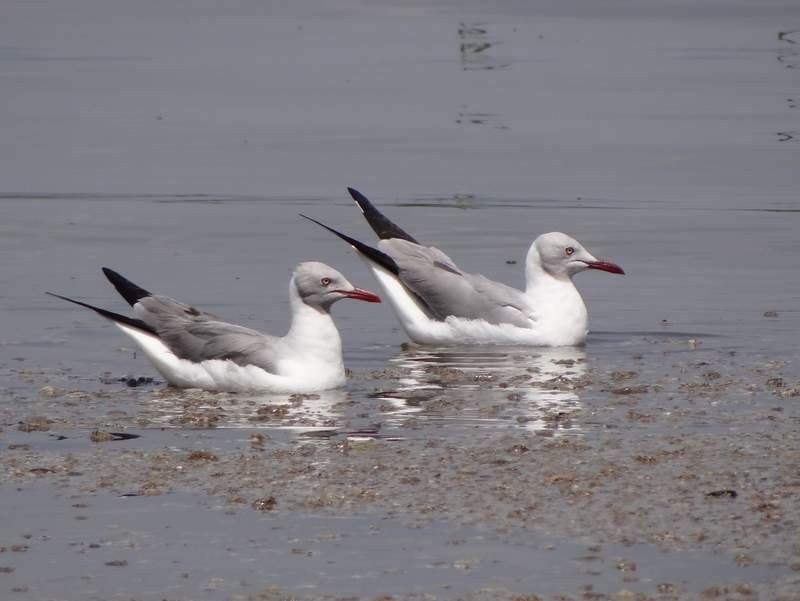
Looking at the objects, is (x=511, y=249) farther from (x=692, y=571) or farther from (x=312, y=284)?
(x=692, y=571)

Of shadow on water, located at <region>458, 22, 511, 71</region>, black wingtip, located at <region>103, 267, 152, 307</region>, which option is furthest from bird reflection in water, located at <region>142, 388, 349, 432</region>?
shadow on water, located at <region>458, 22, 511, 71</region>

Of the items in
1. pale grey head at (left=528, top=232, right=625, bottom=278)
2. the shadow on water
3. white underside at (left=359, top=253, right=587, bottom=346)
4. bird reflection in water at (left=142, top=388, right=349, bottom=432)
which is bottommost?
bird reflection in water at (left=142, top=388, right=349, bottom=432)

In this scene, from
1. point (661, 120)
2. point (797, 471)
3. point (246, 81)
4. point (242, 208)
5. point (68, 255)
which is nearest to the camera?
point (797, 471)

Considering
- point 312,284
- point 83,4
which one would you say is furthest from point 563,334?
point 83,4

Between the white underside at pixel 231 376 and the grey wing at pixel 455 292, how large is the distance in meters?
2.15

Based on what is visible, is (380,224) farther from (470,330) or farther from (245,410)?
(245,410)

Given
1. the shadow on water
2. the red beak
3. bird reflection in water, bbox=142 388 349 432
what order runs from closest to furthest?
bird reflection in water, bbox=142 388 349 432
the red beak
the shadow on water

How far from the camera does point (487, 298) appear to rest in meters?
13.0

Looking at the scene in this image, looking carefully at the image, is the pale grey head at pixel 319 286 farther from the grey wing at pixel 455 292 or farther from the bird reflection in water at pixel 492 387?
the grey wing at pixel 455 292

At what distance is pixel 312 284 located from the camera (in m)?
11.2

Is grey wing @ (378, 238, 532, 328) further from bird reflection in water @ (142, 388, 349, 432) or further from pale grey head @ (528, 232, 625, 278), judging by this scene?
bird reflection in water @ (142, 388, 349, 432)

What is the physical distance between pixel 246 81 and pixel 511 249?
11172 mm

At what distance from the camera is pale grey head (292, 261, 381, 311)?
1120 cm

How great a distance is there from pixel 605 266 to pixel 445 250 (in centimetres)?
293
